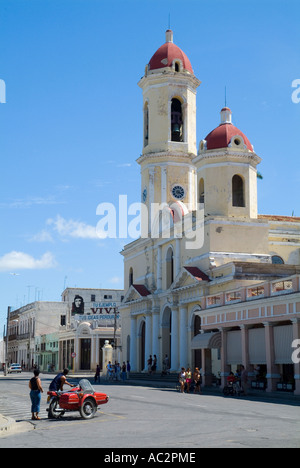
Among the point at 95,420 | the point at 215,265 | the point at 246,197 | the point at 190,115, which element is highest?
the point at 190,115

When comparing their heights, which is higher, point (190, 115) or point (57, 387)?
point (190, 115)

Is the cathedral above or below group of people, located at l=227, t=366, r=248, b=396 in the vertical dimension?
above

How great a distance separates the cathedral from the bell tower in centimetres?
9

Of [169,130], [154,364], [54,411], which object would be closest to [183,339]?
[154,364]

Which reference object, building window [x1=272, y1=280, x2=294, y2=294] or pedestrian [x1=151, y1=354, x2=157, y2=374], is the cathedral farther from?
pedestrian [x1=151, y1=354, x2=157, y2=374]

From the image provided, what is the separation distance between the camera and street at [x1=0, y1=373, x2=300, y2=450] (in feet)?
37.8

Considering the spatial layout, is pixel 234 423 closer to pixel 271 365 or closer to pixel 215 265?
pixel 271 365

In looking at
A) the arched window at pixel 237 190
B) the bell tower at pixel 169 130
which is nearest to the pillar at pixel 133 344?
the bell tower at pixel 169 130

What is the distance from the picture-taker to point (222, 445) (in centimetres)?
1103

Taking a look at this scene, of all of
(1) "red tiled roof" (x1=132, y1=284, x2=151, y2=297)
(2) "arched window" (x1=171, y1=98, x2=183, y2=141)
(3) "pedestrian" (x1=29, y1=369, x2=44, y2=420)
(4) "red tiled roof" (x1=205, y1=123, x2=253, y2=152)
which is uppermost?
(2) "arched window" (x1=171, y1=98, x2=183, y2=141)

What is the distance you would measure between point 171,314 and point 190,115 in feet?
59.5

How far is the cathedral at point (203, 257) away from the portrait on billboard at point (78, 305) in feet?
92.8

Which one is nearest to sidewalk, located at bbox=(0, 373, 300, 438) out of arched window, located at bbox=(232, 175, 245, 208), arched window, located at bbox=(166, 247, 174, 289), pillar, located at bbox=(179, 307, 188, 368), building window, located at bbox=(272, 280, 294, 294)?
pillar, located at bbox=(179, 307, 188, 368)

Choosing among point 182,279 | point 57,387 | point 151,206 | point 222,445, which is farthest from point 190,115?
point 222,445
